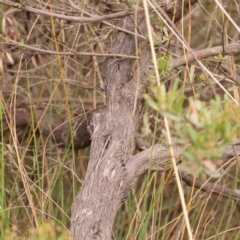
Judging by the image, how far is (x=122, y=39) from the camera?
165cm

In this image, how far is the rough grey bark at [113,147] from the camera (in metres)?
1.37

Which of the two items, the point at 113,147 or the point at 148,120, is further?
the point at 113,147

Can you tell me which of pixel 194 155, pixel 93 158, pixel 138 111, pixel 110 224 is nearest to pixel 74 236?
pixel 110 224

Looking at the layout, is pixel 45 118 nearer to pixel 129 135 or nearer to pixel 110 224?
pixel 129 135

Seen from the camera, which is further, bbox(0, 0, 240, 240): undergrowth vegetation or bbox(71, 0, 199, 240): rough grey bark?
bbox(71, 0, 199, 240): rough grey bark

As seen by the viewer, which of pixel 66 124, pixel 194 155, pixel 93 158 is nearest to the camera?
pixel 194 155

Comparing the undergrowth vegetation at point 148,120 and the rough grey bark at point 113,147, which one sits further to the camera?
the rough grey bark at point 113,147

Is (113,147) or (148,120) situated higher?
(148,120)

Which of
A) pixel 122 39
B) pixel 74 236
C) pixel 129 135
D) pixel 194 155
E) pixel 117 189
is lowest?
pixel 74 236

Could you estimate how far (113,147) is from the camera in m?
1.48

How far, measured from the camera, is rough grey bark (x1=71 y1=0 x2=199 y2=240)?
1.37 metres

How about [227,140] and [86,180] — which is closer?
[227,140]

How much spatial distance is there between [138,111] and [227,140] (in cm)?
79

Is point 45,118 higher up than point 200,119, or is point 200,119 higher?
point 200,119
